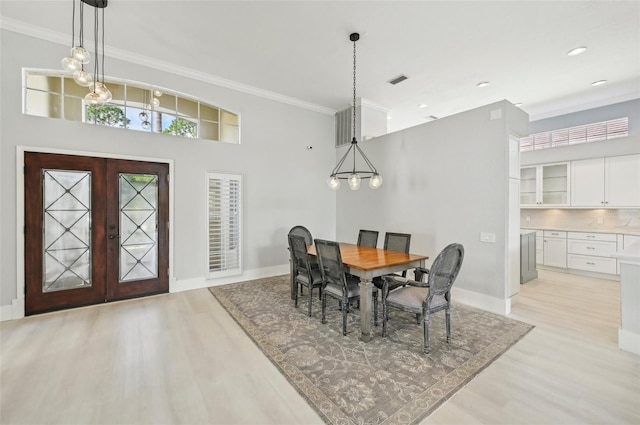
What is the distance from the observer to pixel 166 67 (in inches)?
167

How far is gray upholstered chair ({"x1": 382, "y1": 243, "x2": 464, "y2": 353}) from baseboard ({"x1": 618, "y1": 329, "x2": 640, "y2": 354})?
1.65 metres

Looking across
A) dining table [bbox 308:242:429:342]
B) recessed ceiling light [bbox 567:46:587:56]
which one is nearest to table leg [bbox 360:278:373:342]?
dining table [bbox 308:242:429:342]

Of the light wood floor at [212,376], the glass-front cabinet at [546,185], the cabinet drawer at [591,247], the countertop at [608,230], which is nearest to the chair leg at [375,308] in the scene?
the light wood floor at [212,376]

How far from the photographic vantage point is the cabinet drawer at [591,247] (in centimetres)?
491

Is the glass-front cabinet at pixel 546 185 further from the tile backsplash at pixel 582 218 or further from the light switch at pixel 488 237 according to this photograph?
the light switch at pixel 488 237

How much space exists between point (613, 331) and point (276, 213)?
5.09 metres

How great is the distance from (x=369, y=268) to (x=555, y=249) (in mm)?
5358

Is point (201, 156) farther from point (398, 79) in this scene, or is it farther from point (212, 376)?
point (398, 79)

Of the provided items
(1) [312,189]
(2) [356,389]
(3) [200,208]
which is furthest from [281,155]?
(2) [356,389]

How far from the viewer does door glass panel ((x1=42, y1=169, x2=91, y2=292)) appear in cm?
352

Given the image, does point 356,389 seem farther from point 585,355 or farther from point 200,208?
point 200,208

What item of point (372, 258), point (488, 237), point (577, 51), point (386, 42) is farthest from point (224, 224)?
point (577, 51)

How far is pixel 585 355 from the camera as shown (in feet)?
8.20

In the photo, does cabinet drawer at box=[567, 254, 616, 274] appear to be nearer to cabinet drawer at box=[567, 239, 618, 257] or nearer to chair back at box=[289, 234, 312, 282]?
cabinet drawer at box=[567, 239, 618, 257]
